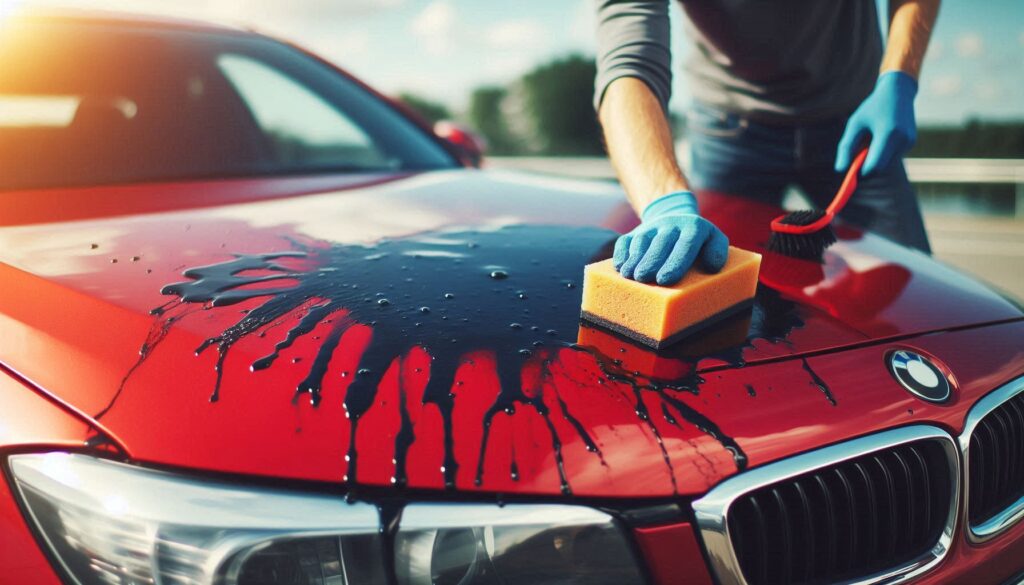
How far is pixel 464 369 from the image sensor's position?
3.05 feet

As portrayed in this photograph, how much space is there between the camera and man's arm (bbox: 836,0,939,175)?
1.79 metres

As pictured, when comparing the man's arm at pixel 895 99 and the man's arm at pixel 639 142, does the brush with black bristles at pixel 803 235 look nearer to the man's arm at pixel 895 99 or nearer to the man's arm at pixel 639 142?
the man's arm at pixel 639 142

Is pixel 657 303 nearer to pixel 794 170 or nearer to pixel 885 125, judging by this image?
pixel 885 125

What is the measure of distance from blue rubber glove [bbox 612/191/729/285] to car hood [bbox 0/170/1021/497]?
10 cm

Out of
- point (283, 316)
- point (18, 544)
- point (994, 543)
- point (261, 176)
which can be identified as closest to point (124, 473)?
point (18, 544)

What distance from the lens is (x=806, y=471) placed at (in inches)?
34.7

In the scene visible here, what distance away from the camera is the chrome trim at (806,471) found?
83cm

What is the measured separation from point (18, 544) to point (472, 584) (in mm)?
510

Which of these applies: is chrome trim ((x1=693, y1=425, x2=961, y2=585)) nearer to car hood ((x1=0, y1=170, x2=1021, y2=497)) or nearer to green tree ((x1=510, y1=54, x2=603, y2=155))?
car hood ((x1=0, y1=170, x2=1021, y2=497))

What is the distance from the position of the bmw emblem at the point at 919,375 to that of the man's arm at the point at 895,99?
826 mm

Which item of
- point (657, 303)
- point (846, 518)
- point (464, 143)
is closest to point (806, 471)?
point (846, 518)

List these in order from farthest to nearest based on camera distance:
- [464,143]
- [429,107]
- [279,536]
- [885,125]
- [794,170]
Answer: [429,107], [464,143], [794,170], [885,125], [279,536]

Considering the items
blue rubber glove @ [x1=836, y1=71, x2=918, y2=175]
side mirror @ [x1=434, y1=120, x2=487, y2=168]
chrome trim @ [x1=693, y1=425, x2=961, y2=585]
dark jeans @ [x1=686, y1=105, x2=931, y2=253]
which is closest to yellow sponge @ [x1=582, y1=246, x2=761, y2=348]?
chrome trim @ [x1=693, y1=425, x2=961, y2=585]

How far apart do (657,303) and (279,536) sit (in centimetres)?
56
